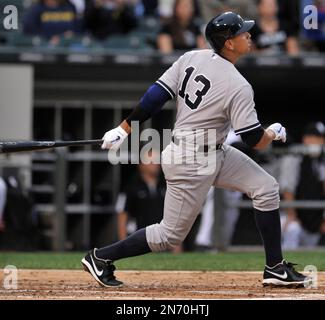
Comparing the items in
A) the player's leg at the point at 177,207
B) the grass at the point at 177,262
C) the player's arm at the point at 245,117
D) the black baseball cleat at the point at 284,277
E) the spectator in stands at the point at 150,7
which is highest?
the spectator in stands at the point at 150,7

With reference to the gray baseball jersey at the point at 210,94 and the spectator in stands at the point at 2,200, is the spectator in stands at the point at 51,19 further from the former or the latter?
the gray baseball jersey at the point at 210,94

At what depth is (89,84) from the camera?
1308 centimetres

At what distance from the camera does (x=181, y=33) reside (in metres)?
12.7

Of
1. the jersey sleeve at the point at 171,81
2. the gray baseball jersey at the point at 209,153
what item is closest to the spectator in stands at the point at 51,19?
the jersey sleeve at the point at 171,81

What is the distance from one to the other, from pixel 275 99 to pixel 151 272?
7.08 m

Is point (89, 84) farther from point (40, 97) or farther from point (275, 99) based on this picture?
point (275, 99)

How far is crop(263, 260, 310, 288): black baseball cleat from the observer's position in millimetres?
5898

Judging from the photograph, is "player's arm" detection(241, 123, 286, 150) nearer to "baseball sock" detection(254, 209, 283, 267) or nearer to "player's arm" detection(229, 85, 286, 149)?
"player's arm" detection(229, 85, 286, 149)

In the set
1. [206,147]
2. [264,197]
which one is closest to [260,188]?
[264,197]

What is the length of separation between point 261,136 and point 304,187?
5795 millimetres

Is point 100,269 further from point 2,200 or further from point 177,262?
point 2,200

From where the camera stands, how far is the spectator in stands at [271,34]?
42.1ft

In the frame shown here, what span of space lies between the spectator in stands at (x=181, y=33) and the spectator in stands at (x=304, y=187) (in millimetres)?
2150

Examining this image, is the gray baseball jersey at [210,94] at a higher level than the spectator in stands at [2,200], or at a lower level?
higher
